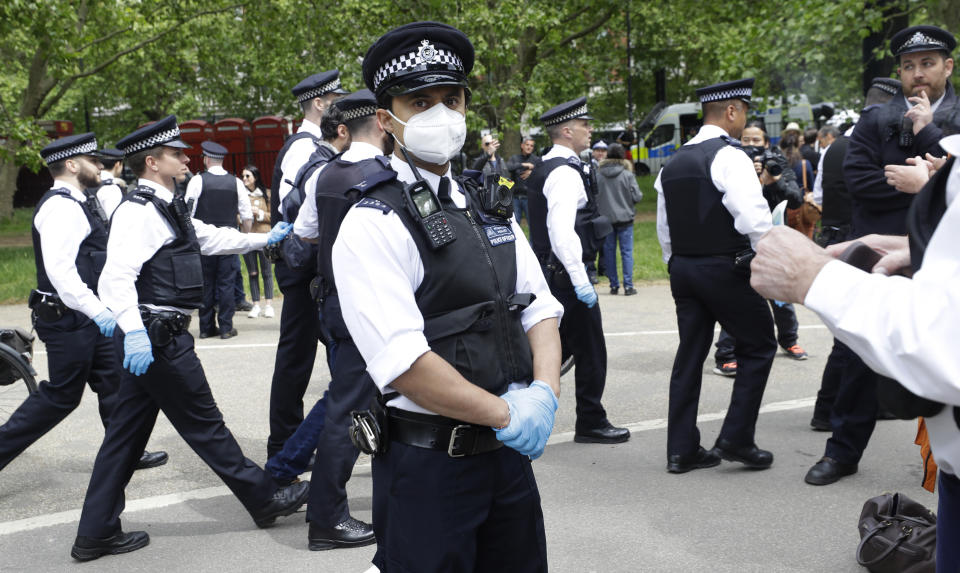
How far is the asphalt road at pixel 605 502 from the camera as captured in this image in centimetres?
417

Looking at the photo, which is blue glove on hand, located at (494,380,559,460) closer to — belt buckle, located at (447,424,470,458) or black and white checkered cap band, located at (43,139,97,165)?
belt buckle, located at (447,424,470,458)

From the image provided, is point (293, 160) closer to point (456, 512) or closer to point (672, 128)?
point (456, 512)

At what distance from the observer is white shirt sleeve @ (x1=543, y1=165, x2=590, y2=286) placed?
574cm

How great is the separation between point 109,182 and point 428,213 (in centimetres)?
828

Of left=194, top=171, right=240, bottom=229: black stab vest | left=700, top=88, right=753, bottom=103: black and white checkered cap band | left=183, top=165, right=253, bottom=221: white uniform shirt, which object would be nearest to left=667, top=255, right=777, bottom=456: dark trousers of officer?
left=700, top=88, right=753, bottom=103: black and white checkered cap band

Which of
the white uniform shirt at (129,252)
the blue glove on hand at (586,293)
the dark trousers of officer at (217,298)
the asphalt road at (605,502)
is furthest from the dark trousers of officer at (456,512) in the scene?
the dark trousers of officer at (217,298)

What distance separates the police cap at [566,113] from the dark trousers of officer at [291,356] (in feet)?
6.64

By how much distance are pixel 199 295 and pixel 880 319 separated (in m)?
3.54

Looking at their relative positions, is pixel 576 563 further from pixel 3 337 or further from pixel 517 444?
pixel 3 337

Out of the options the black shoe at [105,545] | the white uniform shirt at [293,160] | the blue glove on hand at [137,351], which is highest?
the white uniform shirt at [293,160]

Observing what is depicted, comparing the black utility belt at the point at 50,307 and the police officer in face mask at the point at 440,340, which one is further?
the black utility belt at the point at 50,307

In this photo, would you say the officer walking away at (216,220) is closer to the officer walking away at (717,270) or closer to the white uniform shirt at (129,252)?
the white uniform shirt at (129,252)

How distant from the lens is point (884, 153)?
5.17m

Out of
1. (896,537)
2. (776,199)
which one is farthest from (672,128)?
(896,537)
